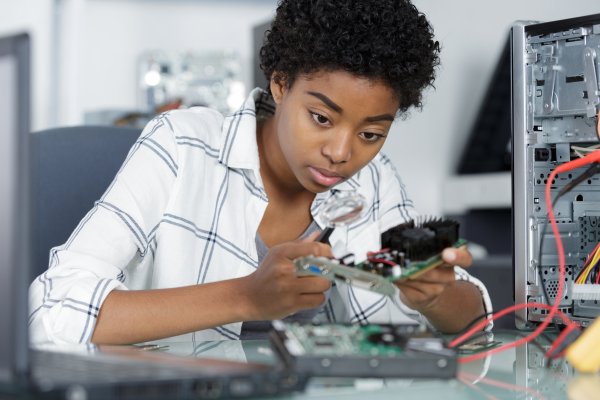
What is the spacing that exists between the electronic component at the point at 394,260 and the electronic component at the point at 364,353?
0.07m

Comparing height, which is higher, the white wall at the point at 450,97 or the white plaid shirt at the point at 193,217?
the white wall at the point at 450,97

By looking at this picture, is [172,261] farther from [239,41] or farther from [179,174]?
[239,41]

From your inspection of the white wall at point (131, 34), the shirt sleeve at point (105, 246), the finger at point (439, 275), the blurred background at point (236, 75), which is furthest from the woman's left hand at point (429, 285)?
the white wall at point (131, 34)

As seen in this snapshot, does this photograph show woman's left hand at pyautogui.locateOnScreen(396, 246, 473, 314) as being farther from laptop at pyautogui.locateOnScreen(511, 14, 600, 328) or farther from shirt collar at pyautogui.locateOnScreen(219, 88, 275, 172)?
shirt collar at pyautogui.locateOnScreen(219, 88, 275, 172)

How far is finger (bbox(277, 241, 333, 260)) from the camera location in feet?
2.58

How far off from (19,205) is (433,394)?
13.8 inches

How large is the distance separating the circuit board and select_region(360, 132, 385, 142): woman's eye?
0.30m

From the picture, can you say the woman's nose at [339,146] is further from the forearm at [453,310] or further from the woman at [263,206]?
the forearm at [453,310]

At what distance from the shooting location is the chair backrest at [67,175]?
1272 millimetres

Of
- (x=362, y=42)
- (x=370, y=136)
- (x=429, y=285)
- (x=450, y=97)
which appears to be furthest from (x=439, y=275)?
(x=450, y=97)

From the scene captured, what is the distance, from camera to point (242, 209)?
4.15 ft

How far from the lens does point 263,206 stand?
1265mm

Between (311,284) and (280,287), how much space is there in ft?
0.12

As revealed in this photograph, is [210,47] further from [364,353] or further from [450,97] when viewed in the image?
[364,353]
